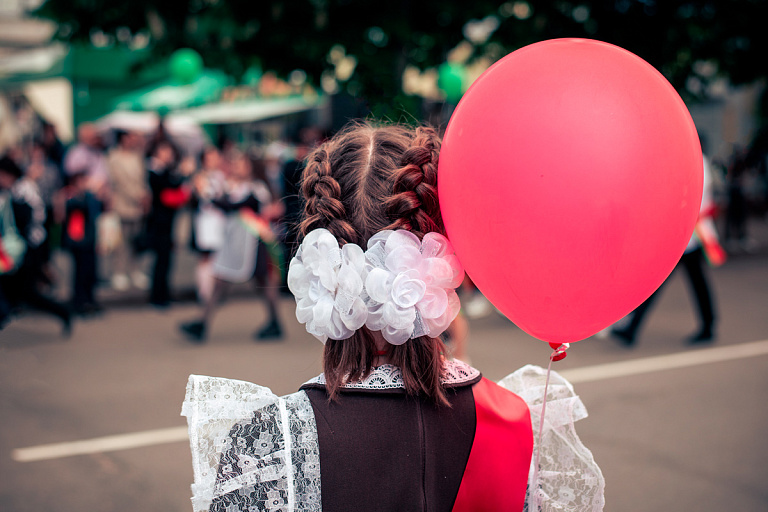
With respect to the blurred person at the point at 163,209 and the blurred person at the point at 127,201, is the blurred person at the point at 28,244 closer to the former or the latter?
the blurred person at the point at 163,209

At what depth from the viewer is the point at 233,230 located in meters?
6.46

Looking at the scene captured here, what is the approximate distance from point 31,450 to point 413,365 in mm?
3474

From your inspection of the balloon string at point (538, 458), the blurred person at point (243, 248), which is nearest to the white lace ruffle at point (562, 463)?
the balloon string at point (538, 458)

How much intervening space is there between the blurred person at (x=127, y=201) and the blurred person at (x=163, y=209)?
2.76 feet

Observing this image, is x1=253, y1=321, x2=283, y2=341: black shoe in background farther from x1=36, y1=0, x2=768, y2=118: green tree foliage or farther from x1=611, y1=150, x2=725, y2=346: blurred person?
x1=611, y1=150, x2=725, y2=346: blurred person

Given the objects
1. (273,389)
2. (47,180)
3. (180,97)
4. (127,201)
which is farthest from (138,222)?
(180,97)

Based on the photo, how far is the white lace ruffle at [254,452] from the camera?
121 cm

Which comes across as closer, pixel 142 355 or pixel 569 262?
pixel 569 262

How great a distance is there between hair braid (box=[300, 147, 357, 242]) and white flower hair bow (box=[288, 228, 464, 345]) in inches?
1.3

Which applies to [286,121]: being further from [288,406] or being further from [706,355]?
[288,406]

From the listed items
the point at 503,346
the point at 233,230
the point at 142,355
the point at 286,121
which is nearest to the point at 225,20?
the point at 233,230

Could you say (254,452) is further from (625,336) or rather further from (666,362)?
(625,336)

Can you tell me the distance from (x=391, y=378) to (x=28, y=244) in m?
6.75

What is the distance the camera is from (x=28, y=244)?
22.8 feet
